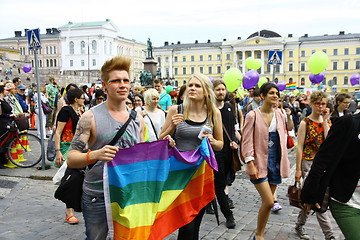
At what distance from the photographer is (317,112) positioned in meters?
5.12

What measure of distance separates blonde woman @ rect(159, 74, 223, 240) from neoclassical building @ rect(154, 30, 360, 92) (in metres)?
92.3

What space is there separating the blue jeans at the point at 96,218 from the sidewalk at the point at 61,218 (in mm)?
2084

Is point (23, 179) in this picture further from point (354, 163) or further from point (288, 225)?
point (354, 163)

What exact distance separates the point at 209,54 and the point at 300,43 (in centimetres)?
2594

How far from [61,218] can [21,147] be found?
158 inches

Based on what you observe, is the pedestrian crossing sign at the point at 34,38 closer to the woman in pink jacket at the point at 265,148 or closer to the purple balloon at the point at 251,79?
the woman in pink jacket at the point at 265,148

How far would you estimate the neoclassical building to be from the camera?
9994 centimetres

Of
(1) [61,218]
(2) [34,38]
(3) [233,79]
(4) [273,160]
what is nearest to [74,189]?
(4) [273,160]

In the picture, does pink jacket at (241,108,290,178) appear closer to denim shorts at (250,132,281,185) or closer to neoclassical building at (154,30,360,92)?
denim shorts at (250,132,281,185)

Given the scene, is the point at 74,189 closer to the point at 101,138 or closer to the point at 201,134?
the point at 101,138

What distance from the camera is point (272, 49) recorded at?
105 metres

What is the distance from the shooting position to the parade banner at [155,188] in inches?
122

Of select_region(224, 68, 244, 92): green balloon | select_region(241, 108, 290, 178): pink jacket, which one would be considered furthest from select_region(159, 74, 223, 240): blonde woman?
select_region(224, 68, 244, 92): green balloon

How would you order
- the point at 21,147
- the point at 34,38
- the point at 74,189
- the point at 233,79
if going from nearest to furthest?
1. the point at 74,189
2. the point at 21,147
3. the point at 34,38
4. the point at 233,79
